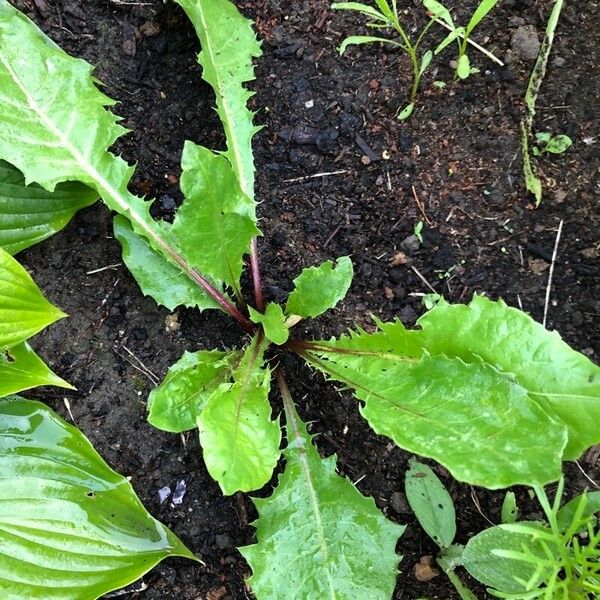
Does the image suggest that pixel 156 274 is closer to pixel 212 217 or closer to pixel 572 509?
pixel 212 217

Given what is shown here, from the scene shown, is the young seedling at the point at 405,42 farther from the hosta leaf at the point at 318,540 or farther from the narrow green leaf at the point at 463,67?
the hosta leaf at the point at 318,540

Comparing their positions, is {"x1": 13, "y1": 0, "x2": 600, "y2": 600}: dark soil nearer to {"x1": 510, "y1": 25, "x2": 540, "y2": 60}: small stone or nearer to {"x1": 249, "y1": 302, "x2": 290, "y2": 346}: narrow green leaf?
{"x1": 510, "y1": 25, "x2": 540, "y2": 60}: small stone

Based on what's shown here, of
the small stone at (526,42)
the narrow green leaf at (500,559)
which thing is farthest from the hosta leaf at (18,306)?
the small stone at (526,42)

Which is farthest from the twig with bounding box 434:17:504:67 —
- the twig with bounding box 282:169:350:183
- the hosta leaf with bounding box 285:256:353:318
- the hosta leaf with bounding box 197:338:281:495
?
the hosta leaf with bounding box 197:338:281:495

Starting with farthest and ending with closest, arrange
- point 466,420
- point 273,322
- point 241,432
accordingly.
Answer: point 273,322 < point 241,432 < point 466,420

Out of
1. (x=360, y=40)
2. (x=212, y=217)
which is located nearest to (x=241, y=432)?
(x=212, y=217)
